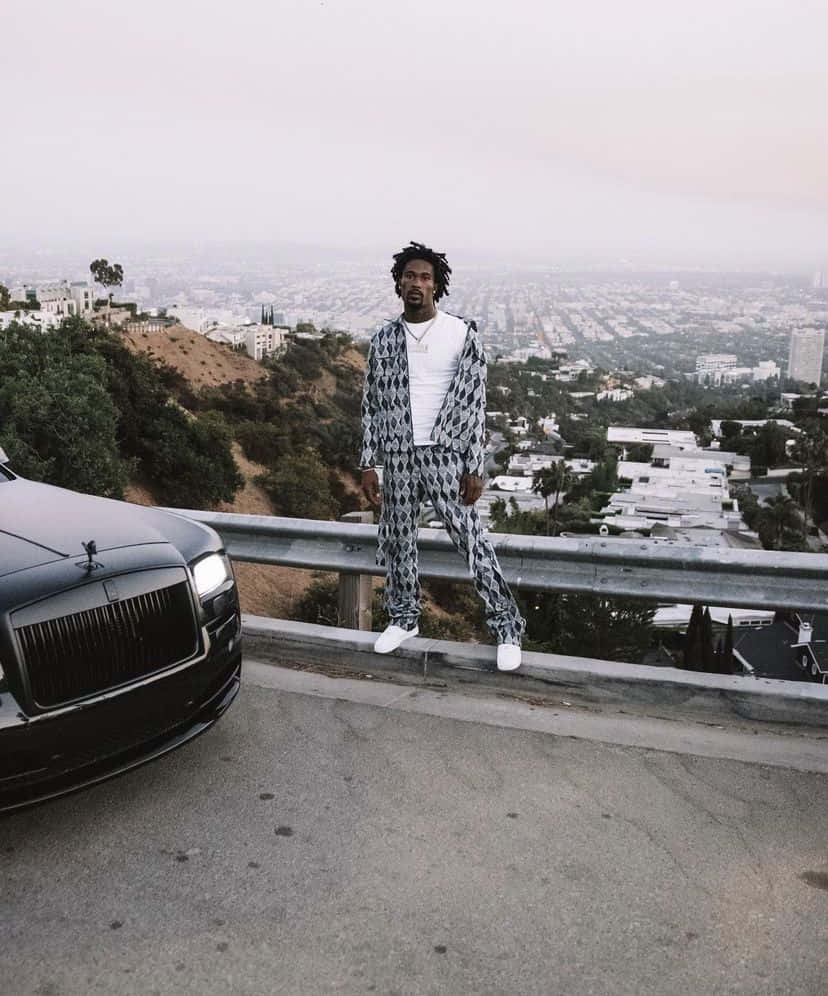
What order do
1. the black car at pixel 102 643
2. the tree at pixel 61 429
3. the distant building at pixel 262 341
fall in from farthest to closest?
the distant building at pixel 262 341, the tree at pixel 61 429, the black car at pixel 102 643

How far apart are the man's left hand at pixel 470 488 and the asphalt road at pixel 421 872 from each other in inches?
40.9

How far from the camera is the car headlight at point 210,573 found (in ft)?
11.4

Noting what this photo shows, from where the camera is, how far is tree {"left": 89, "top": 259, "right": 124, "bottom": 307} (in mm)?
90062

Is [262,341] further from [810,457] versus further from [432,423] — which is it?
[432,423]

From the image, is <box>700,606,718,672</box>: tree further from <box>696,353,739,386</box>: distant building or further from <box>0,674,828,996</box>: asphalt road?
<box>696,353,739,386</box>: distant building

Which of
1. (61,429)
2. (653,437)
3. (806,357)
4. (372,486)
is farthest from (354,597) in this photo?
(806,357)

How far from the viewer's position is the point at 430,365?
438cm

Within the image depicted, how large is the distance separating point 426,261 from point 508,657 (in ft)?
5.97

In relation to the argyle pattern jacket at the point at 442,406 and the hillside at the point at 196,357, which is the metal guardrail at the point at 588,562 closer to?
the argyle pattern jacket at the point at 442,406

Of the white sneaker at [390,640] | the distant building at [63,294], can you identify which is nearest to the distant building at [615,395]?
the distant building at [63,294]

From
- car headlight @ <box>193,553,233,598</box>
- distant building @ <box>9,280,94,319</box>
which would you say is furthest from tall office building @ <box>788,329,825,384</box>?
car headlight @ <box>193,553,233,598</box>

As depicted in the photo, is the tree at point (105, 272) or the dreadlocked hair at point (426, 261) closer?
the dreadlocked hair at point (426, 261)

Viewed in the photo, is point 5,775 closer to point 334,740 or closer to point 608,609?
point 334,740

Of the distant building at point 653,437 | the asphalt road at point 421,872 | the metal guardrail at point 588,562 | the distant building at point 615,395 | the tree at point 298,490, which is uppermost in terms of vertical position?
the metal guardrail at point 588,562
